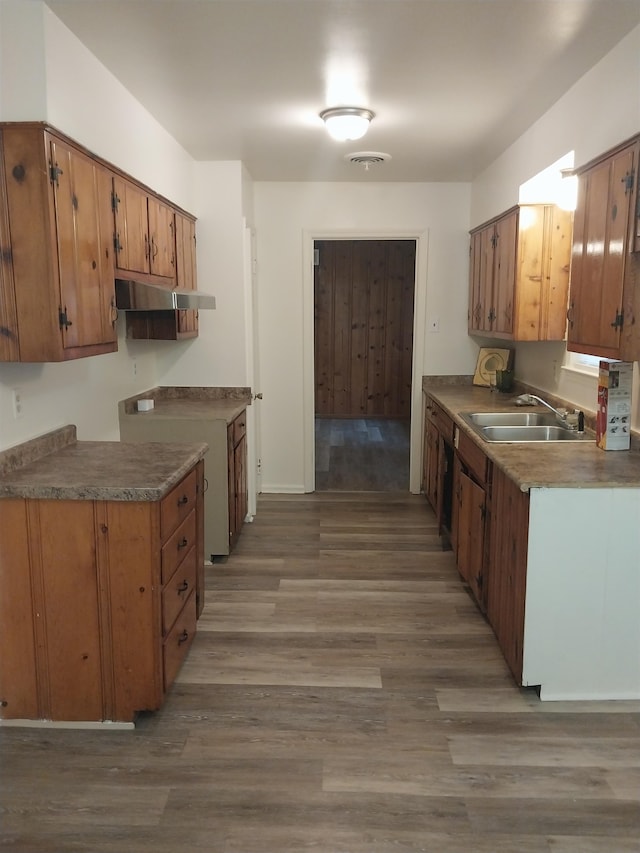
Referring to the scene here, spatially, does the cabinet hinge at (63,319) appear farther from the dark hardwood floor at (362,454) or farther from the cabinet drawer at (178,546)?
the dark hardwood floor at (362,454)

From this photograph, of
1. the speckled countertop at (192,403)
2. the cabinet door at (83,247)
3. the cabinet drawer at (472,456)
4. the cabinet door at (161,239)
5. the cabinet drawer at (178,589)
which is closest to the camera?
the cabinet door at (83,247)

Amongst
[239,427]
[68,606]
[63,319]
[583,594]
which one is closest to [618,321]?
[583,594]

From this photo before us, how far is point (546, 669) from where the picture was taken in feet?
8.02

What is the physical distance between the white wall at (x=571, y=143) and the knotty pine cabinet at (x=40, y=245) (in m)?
2.09

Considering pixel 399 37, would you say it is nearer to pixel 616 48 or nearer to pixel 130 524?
pixel 616 48

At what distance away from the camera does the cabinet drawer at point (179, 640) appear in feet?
7.81

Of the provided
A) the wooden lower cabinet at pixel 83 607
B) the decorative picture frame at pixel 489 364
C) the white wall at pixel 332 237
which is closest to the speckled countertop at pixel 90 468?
the wooden lower cabinet at pixel 83 607

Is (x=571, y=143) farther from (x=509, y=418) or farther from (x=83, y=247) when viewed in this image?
(x=83, y=247)

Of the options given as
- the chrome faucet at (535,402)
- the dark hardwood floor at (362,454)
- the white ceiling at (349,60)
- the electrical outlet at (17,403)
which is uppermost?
the white ceiling at (349,60)

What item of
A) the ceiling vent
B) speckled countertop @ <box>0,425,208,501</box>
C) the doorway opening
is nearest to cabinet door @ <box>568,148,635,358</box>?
the ceiling vent

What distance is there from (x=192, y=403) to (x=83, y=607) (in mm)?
2183

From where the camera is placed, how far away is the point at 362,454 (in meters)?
6.71

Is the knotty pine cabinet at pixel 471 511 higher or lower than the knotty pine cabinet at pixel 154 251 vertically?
lower

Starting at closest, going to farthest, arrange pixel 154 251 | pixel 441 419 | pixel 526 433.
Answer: pixel 154 251 → pixel 526 433 → pixel 441 419
